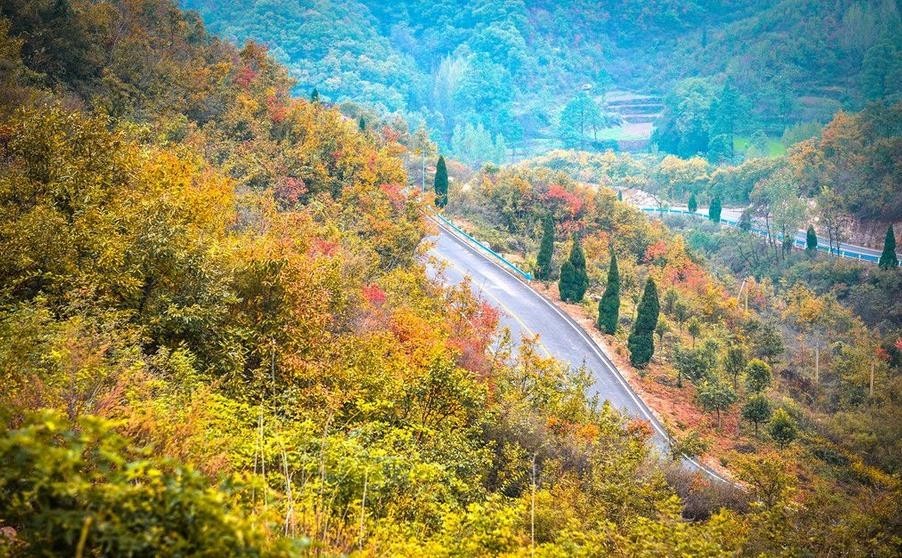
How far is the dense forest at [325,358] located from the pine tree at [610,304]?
0.22 metres

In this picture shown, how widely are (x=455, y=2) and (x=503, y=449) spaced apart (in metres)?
209

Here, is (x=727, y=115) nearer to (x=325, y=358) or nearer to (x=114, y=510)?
(x=325, y=358)

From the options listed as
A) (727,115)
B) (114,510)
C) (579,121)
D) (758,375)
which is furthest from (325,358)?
(579,121)

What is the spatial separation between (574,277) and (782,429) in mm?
13957

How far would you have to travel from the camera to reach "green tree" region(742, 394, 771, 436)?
22.4 metres

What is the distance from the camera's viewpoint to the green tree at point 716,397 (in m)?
23.6

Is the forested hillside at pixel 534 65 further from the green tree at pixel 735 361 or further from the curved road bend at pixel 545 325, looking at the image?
the green tree at pixel 735 361

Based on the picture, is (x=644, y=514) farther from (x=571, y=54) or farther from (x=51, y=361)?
(x=571, y=54)

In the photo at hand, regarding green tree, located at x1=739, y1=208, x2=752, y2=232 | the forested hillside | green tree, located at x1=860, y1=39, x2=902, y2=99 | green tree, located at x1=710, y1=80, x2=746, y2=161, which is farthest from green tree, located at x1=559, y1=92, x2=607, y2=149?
green tree, located at x1=739, y1=208, x2=752, y2=232

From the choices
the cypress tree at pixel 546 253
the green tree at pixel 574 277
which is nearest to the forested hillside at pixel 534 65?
the cypress tree at pixel 546 253

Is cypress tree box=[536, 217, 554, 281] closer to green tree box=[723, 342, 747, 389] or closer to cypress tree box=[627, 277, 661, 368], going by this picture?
cypress tree box=[627, 277, 661, 368]

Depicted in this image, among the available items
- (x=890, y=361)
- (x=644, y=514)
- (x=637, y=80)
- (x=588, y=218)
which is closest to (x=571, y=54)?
(x=637, y=80)

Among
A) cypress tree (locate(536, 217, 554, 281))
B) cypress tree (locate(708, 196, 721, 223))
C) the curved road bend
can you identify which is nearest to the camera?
the curved road bend

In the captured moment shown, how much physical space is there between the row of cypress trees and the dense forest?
6.2 inches
